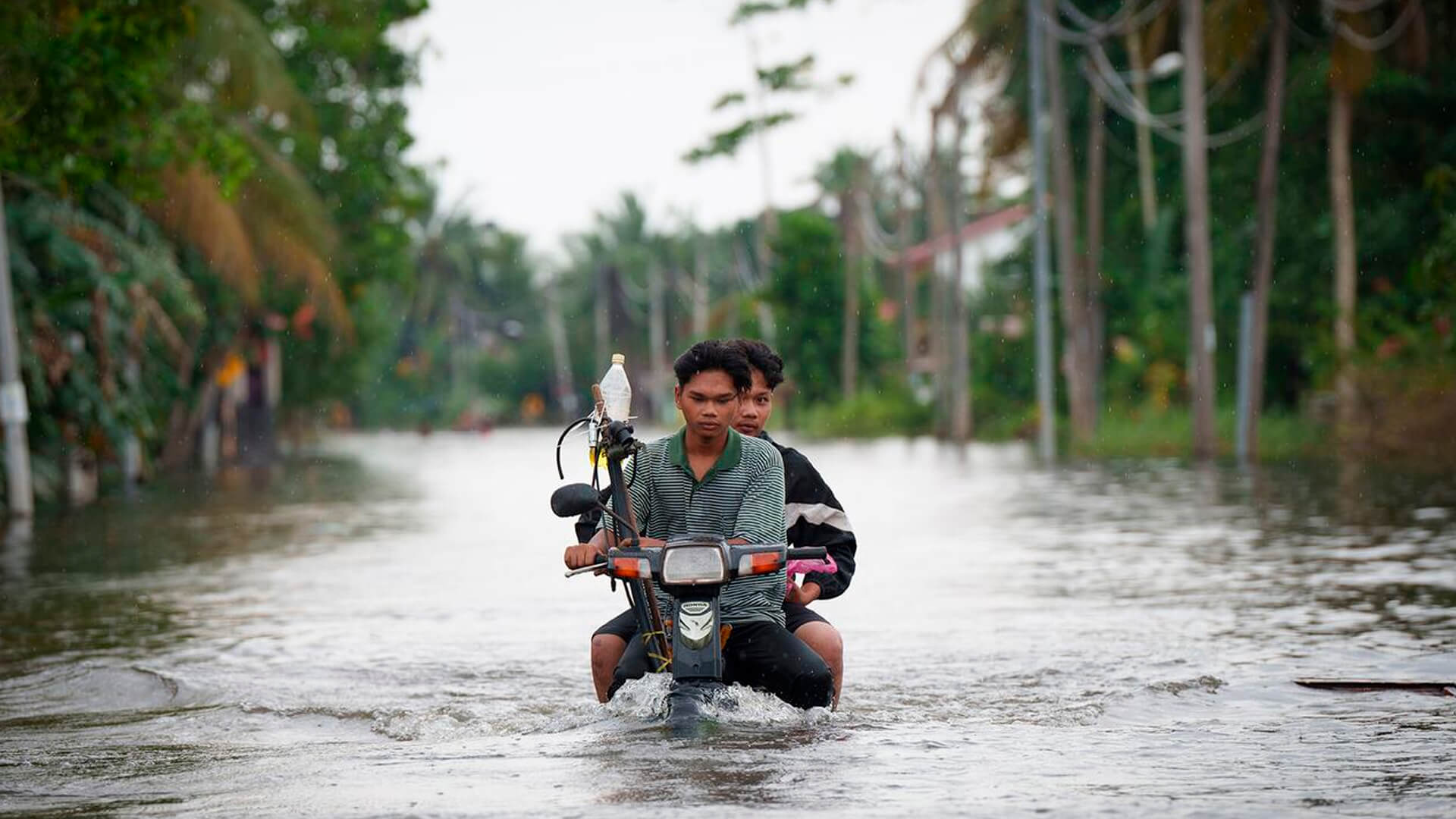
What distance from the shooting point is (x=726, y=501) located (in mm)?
7332

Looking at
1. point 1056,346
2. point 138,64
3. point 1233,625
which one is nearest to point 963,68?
point 1056,346

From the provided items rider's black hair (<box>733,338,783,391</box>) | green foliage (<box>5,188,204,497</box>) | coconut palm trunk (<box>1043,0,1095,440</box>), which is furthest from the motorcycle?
coconut palm trunk (<box>1043,0,1095,440</box>)

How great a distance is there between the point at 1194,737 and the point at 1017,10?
38.1 m

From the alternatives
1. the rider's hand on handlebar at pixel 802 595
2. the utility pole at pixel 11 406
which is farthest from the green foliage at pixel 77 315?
the rider's hand on handlebar at pixel 802 595

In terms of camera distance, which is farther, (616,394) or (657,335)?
(657,335)

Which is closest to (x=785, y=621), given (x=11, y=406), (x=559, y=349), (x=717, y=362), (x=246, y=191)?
(x=717, y=362)

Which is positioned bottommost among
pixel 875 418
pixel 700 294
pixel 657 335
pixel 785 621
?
pixel 875 418

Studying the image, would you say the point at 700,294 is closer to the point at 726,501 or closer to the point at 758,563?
the point at 726,501

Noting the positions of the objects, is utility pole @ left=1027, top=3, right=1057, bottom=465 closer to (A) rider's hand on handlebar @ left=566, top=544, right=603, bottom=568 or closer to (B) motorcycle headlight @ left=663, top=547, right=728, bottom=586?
(A) rider's hand on handlebar @ left=566, top=544, right=603, bottom=568

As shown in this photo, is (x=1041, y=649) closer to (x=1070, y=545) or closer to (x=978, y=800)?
(x=978, y=800)

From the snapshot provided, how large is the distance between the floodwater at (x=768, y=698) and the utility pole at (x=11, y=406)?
3.36m

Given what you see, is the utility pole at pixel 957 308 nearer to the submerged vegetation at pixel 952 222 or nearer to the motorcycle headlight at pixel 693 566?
the submerged vegetation at pixel 952 222

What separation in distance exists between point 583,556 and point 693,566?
1.30 feet

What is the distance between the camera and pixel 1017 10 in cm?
4447
